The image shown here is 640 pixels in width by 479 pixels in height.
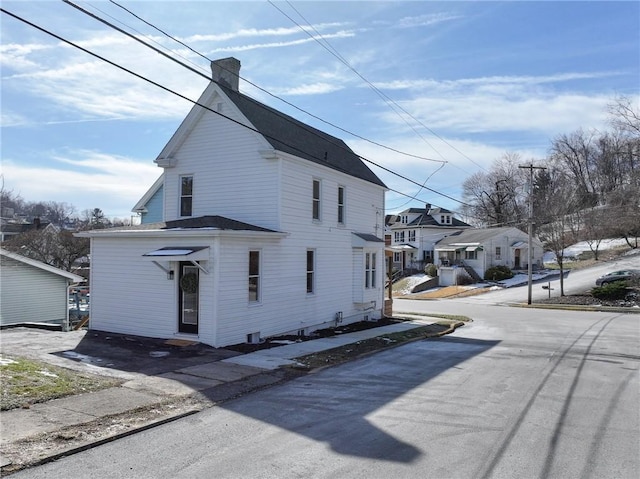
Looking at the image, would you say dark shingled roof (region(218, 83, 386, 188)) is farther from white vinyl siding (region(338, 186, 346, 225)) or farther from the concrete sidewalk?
the concrete sidewalk

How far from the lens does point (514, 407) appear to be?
8383 mm

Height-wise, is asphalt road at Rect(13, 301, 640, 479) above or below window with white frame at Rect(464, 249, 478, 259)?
below

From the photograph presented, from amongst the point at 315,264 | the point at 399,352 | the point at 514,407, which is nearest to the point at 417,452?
the point at 514,407

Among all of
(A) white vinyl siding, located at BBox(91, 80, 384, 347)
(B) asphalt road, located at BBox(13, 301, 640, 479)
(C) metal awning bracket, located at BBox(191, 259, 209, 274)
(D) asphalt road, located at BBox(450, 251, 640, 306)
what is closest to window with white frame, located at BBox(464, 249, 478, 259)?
(D) asphalt road, located at BBox(450, 251, 640, 306)

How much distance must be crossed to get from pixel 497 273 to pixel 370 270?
32.6 m

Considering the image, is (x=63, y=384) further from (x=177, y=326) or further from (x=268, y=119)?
(x=268, y=119)

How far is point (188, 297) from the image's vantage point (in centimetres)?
1444

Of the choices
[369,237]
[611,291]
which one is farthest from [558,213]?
[369,237]

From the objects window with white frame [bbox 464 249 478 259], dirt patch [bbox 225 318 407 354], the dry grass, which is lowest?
dirt patch [bbox 225 318 407 354]

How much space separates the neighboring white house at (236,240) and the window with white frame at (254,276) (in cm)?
3

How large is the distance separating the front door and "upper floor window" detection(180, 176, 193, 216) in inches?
167

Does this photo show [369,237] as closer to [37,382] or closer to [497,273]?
[37,382]

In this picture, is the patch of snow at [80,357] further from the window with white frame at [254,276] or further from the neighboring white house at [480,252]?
the neighboring white house at [480,252]

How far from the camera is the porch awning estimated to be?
13117mm
